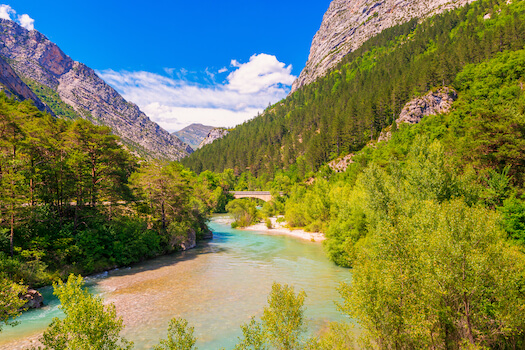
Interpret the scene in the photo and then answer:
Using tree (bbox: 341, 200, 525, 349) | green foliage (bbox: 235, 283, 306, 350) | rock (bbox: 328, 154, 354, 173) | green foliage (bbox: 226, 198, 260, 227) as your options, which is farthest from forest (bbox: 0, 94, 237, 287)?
rock (bbox: 328, 154, 354, 173)

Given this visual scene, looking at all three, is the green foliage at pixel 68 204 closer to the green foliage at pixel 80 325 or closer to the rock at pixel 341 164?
the green foliage at pixel 80 325

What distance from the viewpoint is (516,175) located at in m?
30.7

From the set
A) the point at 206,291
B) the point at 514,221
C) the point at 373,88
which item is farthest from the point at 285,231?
the point at 373,88

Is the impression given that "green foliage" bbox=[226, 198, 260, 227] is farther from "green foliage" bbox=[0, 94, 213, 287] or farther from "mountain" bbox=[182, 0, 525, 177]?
"mountain" bbox=[182, 0, 525, 177]

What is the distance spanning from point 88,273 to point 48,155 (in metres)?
15.4

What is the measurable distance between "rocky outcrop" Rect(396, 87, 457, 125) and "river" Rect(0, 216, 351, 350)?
224 ft

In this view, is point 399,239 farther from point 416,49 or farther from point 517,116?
point 416,49

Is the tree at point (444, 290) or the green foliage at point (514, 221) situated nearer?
the tree at point (444, 290)

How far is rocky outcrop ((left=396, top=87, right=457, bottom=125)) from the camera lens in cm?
8312

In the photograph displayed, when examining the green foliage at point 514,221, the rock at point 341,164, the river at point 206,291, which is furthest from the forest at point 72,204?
the rock at point 341,164

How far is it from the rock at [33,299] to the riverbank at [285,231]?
44.5m

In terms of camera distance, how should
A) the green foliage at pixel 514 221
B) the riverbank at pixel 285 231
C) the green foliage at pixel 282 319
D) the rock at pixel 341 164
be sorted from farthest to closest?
1. the rock at pixel 341 164
2. the riverbank at pixel 285 231
3. the green foliage at pixel 514 221
4. the green foliage at pixel 282 319

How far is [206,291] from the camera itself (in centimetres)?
2722

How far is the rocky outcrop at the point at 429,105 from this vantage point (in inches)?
3273
